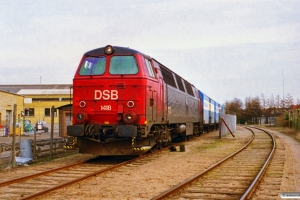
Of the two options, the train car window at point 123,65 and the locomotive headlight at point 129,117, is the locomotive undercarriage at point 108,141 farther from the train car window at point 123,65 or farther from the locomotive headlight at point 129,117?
the train car window at point 123,65

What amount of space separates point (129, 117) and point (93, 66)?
222 cm

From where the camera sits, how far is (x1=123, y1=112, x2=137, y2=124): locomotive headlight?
12062 mm

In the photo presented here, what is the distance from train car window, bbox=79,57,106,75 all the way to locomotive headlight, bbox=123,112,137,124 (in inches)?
67.0

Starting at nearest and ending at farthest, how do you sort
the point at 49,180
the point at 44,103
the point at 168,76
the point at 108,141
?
the point at 49,180 → the point at 108,141 → the point at 168,76 → the point at 44,103

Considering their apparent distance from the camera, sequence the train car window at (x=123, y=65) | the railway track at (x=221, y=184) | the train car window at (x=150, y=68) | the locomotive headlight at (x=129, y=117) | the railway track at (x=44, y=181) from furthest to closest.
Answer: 1. the train car window at (x=150, y=68)
2. the train car window at (x=123, y=65)
3. the locomotive headlight at (x=129, y=117)
4. the railway track at (x=44, y=181)
5. the railway track at (x=221, y=184)

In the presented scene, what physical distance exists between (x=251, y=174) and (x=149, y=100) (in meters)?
4.08

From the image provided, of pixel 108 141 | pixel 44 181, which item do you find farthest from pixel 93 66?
pixel 44 181

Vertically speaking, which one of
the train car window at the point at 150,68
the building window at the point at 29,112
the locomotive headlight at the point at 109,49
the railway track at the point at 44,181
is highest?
the locomotive headlight at the point at 109,49

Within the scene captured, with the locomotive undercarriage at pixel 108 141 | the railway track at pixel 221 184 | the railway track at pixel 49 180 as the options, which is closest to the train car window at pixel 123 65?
the locomotive undercarriage at pixel 108 141

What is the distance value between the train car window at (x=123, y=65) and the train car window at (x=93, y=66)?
1.00 feet

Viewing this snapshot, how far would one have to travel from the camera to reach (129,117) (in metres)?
12.1

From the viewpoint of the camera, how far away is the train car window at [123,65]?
12.6 m

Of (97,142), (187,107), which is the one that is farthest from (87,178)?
(187,107)

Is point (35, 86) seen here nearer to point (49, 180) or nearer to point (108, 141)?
point (108, 141)
